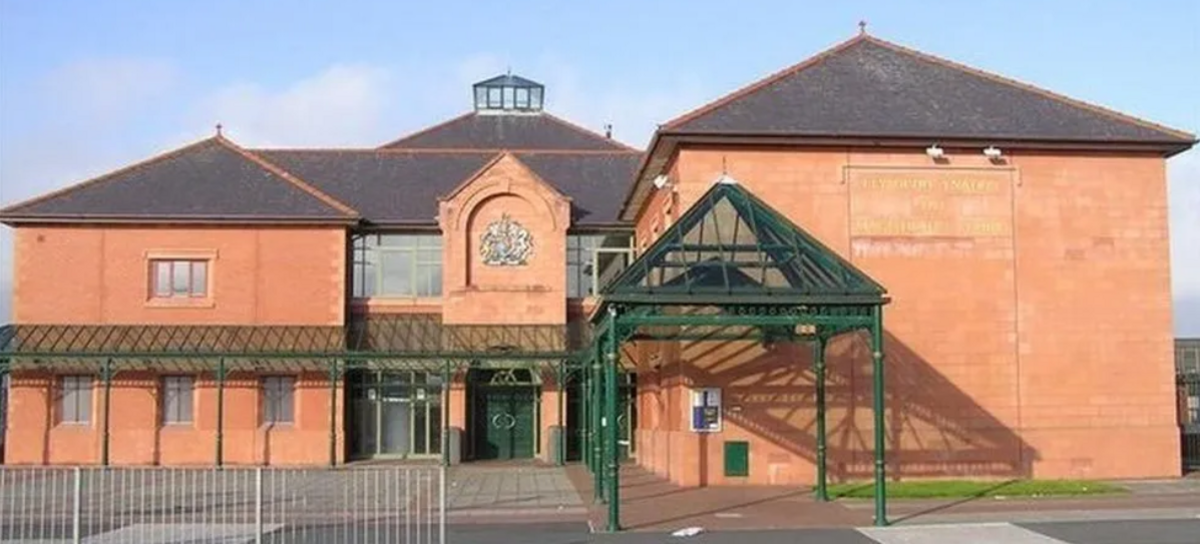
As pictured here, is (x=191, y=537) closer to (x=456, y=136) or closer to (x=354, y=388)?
(x=354, y=388)

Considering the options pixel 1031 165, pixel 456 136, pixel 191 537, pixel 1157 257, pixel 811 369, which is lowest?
pixel 191 537

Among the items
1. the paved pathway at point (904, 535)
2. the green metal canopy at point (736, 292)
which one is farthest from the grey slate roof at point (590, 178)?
the paved pathway at point (904, 535)

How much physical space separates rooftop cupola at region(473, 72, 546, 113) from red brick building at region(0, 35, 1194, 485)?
14cm

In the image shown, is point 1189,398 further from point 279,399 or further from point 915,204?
point 279,399

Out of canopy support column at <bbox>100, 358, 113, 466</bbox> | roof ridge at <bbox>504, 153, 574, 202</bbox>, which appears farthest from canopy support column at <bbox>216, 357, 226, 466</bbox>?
roof ridge at <bbox>504, 153, 574, 202</bbox>

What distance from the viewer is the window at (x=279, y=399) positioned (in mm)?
37969

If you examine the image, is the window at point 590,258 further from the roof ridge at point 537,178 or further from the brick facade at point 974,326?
the brick facade at point 974,326

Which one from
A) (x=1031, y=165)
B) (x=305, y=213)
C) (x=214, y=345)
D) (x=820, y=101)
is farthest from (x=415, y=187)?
(x=1031, y=165)

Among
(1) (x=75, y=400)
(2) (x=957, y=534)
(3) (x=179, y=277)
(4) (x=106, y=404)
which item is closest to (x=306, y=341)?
(3) (x=179, y=277)

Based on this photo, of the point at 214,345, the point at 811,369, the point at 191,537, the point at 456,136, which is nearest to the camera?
the point at 191,537

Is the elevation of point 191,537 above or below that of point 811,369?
below

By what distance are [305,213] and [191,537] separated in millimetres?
20947

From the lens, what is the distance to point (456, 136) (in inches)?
2015

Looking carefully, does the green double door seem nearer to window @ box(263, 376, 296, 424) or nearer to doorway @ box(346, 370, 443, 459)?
doorway @ box(346, 370, 443, 459)
